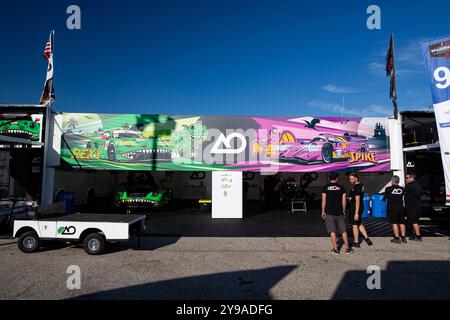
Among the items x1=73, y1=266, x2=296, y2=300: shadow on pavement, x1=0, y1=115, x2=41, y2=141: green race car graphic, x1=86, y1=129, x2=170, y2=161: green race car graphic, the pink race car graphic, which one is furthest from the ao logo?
x1=73, y1=266, x2=296, y2=300: shadow on pavement

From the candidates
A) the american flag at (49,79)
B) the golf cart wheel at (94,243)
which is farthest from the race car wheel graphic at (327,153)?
the american flag at (49,79)

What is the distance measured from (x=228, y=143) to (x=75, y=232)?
7.59 metres

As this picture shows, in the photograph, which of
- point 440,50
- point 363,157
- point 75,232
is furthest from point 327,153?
point 75,232

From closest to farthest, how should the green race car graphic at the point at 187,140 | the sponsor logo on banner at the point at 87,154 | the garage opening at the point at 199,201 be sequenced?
1. the garage opening at the point at 199,201
2. the sponsor logo on banner at the point at 87,154
3. the green race car graphic at the point at 187,140

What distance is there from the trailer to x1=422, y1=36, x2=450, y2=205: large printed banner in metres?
8.21

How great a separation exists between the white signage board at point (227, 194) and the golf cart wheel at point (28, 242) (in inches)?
266

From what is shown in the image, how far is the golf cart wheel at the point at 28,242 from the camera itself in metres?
6.17

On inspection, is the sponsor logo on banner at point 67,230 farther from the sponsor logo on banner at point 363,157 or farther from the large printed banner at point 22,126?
the sponsor logo on banner at point 363,157

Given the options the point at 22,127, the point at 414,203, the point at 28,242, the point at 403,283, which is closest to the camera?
the point at 403,283

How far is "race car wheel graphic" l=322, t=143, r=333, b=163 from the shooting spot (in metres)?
12.8

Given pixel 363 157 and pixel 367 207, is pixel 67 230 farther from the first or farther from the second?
pixel 367 207

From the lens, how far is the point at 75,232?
6156mm

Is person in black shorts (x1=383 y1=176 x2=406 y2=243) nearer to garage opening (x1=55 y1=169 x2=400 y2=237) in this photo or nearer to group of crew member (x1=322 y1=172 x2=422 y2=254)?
group of crew member (x1=322 y1=172 x2=422 y2=254)
